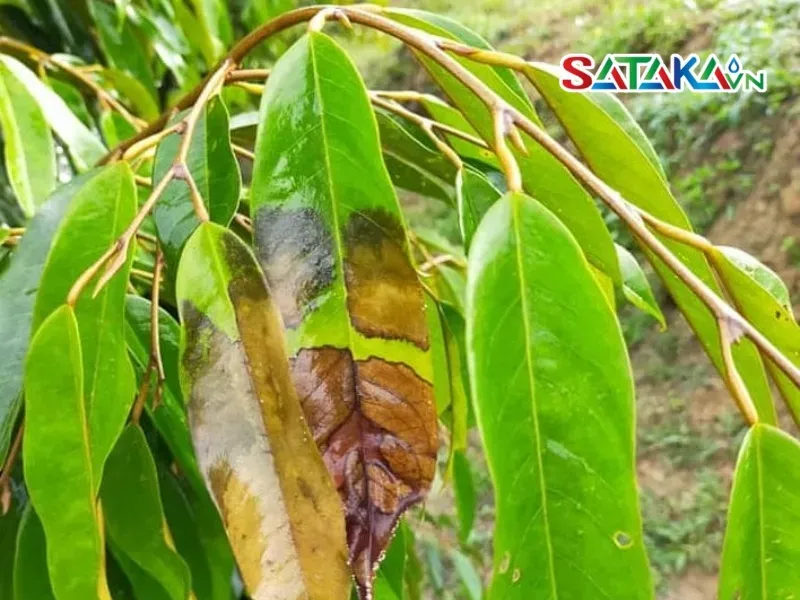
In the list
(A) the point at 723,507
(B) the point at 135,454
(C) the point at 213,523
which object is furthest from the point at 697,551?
(B) the point at 135,454

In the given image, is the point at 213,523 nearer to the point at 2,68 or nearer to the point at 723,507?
the point at 2,68

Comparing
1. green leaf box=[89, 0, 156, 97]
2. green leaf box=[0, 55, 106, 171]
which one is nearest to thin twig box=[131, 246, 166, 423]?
green leaf box=[0, 55, 106, 171]

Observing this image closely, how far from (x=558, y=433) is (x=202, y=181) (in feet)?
0.64

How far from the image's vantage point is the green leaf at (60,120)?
57cm

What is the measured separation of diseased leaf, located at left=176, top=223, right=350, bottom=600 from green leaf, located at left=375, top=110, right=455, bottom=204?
0.17m

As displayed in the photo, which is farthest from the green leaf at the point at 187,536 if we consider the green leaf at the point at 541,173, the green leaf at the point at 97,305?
the green leaf at the point at 541,173

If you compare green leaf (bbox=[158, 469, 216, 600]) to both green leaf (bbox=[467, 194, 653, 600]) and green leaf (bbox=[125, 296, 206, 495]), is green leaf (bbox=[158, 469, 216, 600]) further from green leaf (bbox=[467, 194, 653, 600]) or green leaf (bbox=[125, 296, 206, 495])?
green leaf (bbox=[467, 194, 653, 600])

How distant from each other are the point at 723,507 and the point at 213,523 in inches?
73.5

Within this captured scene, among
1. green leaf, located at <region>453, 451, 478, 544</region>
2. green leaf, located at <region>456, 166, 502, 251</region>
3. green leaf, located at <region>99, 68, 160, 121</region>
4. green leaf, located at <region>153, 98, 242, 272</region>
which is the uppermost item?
green leaf, located at <region>99, 68, 160, 121</region>

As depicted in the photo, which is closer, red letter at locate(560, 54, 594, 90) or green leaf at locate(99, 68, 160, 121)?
red letter at locate(560, 54, 594, 90)

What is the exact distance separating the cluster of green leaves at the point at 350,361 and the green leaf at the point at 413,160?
2.7 inches

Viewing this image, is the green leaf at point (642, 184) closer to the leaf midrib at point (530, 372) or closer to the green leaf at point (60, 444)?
the leaf midrib at point (530, 372)

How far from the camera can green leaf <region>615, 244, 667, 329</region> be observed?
0.46m

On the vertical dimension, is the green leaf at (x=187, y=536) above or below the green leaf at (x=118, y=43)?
below
